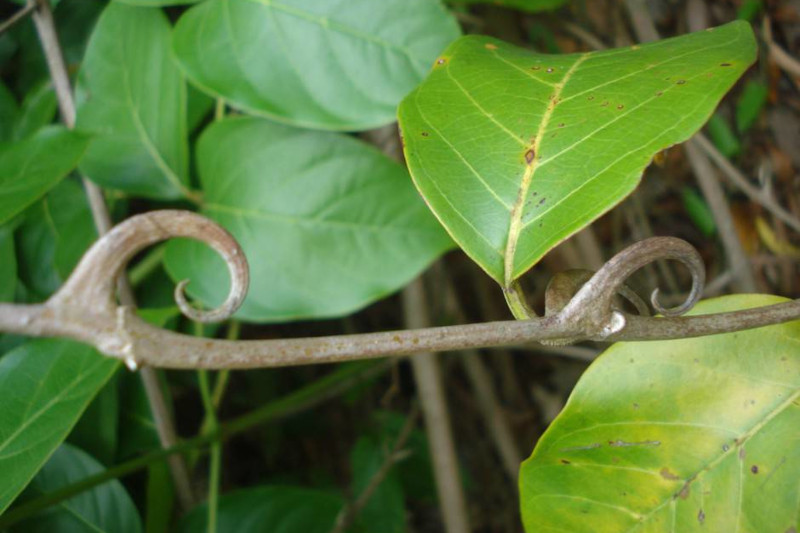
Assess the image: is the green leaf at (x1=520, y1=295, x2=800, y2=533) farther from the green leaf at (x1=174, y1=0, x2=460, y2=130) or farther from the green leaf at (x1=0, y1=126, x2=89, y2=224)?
the green leaf at (x1=0, y1=126, x2=89, y2=224)

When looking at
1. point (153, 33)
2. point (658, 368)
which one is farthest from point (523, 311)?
point (153, 33)

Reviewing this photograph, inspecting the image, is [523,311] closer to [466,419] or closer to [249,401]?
[249,401]

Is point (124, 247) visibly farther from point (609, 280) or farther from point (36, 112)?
point (36, 112)

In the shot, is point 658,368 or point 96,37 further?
point 96,37

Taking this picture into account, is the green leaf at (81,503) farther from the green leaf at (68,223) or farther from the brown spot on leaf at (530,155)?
the brown spot on leaf at (530,155)

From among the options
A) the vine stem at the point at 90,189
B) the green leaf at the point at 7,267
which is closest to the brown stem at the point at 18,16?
the vine stem at the point at 90,189
